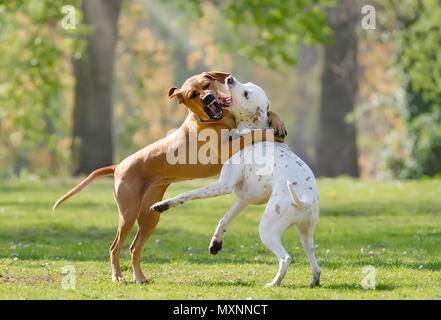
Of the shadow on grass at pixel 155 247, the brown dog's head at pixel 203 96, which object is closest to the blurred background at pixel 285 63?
the shadow on grass at pixel 155 247

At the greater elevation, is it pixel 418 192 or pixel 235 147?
pixel 235 147

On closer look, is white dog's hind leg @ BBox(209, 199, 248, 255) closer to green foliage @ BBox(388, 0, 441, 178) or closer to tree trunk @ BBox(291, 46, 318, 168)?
green foliage @ BBox(388, 0, 441, 178)

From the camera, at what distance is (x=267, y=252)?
9070mm

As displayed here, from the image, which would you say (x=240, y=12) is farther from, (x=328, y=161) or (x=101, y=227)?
(x=101, y=227)

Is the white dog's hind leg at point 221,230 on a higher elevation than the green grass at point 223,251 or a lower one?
higher

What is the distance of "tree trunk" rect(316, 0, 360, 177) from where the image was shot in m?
22.7

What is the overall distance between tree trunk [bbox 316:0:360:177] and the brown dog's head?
623 inches

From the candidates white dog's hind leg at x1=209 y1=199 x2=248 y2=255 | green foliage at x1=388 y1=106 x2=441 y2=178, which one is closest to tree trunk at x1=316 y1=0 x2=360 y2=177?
green foliage at x1=388 y1=106 x2=441 y2=178

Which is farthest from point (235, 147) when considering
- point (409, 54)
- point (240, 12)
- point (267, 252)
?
point (409, 54)

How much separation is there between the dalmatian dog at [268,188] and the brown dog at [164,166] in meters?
0.18

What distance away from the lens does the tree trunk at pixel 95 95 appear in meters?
20.2

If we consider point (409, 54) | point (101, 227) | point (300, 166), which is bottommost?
point (101, 227)

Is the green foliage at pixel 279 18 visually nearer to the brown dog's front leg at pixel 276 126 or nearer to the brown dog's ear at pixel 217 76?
the brown dog's ear at pixel 217 76

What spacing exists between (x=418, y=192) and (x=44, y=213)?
7.61m
